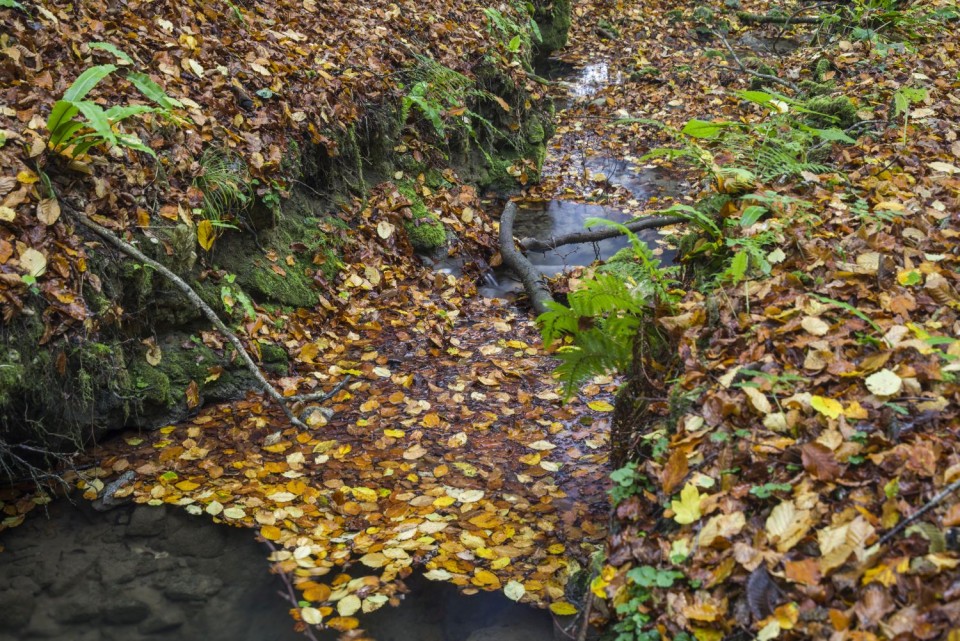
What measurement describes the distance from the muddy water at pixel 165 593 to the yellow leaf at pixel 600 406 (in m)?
1.81

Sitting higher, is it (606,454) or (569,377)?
(569,377)

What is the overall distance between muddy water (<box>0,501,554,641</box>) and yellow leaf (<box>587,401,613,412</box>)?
5.95 feet

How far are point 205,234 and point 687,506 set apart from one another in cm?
379

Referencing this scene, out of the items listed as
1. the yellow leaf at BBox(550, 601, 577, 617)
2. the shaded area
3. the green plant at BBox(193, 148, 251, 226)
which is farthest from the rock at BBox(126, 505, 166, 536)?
the yellow leaf at BBox(550, 601, 577, 617)

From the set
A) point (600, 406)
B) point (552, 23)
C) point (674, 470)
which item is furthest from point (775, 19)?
point (674, 470)

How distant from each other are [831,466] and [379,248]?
4838 millimetres

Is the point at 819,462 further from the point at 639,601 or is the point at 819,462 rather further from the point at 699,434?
the point at 639,601

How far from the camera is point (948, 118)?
5.37 m

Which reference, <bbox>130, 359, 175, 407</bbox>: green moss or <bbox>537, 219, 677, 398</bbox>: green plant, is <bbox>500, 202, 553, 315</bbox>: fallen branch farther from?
<bbox>130, 359, 175, 407</bbox>: green moss

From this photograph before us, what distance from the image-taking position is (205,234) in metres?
4.89

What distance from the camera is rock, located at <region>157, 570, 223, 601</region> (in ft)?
11.6

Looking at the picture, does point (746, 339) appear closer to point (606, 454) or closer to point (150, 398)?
point (606, 454)

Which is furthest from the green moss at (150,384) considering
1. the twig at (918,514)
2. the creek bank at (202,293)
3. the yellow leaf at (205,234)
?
the twig at (918,514)

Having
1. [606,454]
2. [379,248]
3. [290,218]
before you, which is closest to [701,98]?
[379,248]
